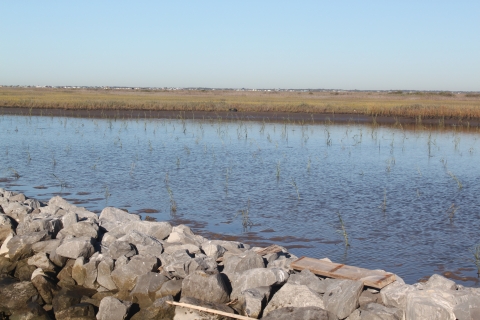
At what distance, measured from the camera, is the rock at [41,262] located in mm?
7570

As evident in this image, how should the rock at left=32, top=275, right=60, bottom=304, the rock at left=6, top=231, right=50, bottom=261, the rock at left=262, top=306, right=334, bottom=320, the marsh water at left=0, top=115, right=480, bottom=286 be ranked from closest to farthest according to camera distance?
the rock at left=262, top=306, right=334, bottom=320, the rock at left=32, top=275, right=60, bottom=304, the rock at left=6, top=231, right=50, bottom=261, the marsh water at left=0, top=115, right=480, bottom=286

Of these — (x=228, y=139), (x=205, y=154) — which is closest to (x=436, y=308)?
(x=205, y=154)

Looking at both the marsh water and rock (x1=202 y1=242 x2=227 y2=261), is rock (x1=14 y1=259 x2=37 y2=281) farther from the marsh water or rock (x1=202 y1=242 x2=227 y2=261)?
the marsh water

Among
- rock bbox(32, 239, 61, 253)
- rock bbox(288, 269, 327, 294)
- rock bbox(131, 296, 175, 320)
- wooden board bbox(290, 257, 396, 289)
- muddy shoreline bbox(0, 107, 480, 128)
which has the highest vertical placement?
muddy shoreline bbox(0, 107, 480, 128)

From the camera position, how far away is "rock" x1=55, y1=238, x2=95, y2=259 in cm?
756

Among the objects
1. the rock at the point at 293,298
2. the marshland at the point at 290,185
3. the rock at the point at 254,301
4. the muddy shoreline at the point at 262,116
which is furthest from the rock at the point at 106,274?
the muddy shoreline at the point at 262,116

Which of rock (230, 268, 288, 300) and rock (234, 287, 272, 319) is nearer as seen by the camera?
rock (234, 287, 272, 319)

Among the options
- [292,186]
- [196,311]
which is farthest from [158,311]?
[292,186]

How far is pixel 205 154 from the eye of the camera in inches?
728

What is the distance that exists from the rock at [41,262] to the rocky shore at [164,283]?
0.01m

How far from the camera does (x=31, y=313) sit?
6.43 m

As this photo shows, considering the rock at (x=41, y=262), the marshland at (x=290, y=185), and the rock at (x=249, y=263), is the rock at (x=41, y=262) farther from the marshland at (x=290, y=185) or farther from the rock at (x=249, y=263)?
the marshland at (x=290, y=185)

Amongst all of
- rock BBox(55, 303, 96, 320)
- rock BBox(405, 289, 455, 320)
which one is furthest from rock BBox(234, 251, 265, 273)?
rock BBox(405, 289, 455, 320)

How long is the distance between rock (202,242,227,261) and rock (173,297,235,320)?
1.18 m
